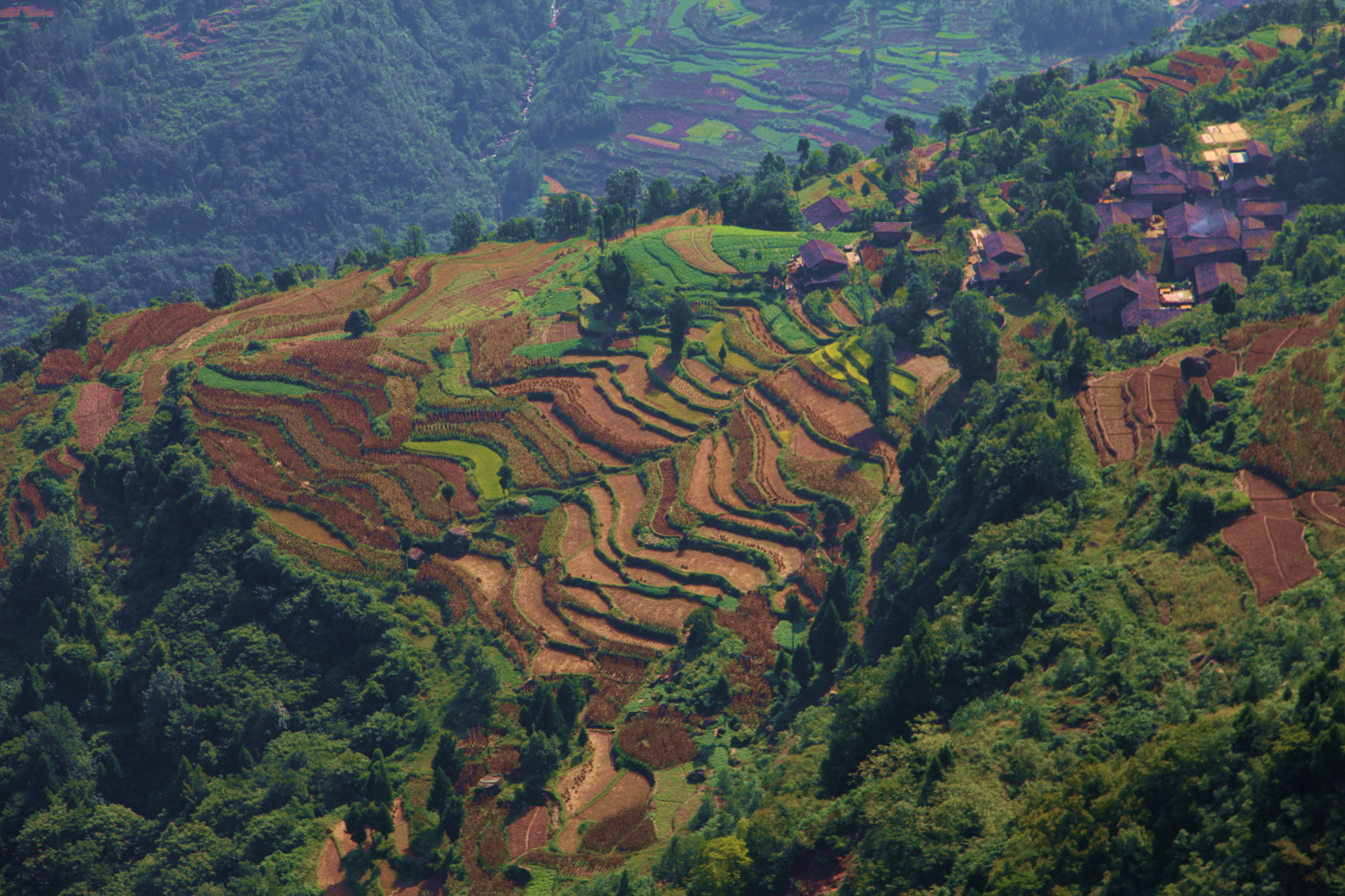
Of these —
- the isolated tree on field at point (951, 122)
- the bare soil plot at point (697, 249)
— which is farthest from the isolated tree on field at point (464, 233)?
the isolated tree on field at point (951, 122)

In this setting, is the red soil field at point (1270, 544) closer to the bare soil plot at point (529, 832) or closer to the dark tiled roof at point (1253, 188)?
the bare soil plot at point (529, 832)

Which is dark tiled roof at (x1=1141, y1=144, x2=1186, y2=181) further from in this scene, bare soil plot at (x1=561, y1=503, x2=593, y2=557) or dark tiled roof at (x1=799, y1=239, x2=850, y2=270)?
bare soil plot at (x1=561, y1=503, x2=593, y2=557)

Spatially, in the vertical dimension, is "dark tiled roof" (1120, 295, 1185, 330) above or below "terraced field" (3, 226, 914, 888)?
above

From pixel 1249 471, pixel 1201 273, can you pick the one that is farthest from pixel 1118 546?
pixel 1201 273

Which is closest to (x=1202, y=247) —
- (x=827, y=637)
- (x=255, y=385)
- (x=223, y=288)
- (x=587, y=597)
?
(x=827, y=637)

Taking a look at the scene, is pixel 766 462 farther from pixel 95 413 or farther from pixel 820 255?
pixel 95 413

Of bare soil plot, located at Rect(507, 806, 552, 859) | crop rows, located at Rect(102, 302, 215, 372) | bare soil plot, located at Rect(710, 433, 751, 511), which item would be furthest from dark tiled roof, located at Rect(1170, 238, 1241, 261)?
crop rows, located at Rect(102, 302, 215, 372)
